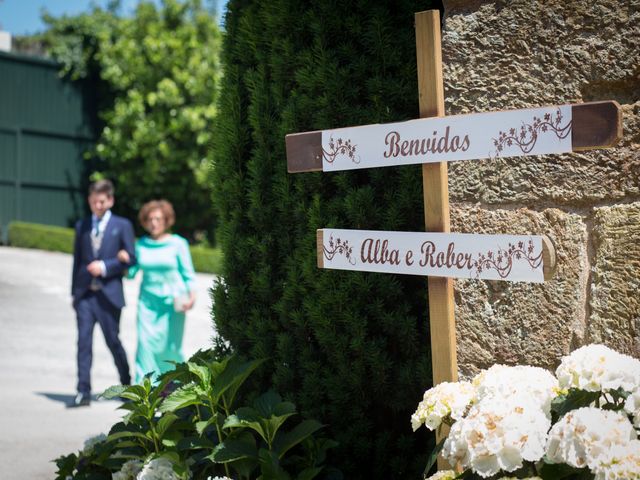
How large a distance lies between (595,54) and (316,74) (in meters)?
1.15

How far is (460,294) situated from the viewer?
115 inches

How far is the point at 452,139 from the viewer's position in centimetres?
263

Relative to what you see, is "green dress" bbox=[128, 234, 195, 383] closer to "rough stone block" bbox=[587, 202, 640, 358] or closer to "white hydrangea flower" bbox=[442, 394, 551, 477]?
"rough stone block" bbox=[587, 202, 640, 358]

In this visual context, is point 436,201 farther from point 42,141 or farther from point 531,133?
point 42,141

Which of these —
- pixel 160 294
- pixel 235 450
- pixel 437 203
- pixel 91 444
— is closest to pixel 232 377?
pixel 235 450

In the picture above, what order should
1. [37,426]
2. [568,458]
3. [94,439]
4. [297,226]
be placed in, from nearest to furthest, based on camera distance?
[568,458]
[297,226]
[94,439]
[37,426]

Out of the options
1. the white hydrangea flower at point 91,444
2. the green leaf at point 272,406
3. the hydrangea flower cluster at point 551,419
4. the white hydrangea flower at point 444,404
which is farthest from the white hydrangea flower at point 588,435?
the white hydrangea flower at point 91,444

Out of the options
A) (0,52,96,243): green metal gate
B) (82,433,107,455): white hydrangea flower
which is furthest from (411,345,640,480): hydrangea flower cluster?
(0,52,96,243): green metal gate

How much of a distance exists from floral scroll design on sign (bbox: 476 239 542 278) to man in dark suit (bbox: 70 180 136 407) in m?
4.57

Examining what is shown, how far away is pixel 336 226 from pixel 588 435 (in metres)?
1.53

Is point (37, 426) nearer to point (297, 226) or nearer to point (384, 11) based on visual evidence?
point (297, 226)

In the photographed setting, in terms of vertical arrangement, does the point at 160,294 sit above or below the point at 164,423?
above

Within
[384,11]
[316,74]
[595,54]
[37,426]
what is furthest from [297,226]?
[37,426]

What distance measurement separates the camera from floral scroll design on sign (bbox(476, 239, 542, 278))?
2463 millimetres
